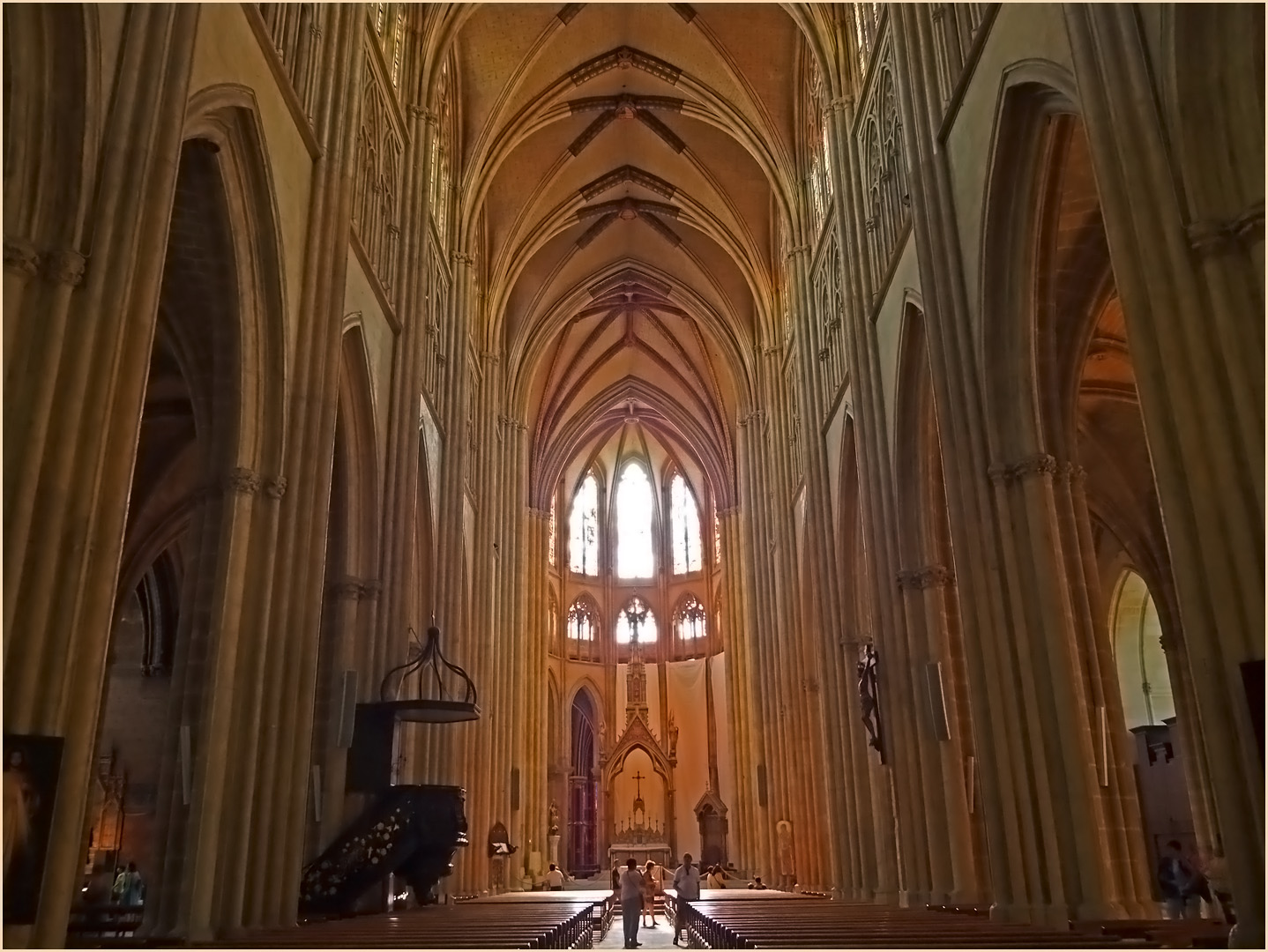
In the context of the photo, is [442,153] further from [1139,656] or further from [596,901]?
[1139,656]

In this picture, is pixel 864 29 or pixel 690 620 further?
pixel 690 620

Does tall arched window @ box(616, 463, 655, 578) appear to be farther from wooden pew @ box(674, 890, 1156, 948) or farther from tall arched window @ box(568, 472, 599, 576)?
wooden pew @ box(674, 890, 1156, 948)

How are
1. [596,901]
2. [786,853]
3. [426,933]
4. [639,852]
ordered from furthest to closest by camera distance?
1. [639,852]
2. [786,853]
3. [596,901]
4. [426,933]

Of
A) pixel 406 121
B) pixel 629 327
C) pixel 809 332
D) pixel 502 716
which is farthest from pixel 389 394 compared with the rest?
pixel 629 327

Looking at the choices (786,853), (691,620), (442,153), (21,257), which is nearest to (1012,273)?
(21,257)

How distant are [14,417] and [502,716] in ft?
73.0

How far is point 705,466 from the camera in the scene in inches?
1538

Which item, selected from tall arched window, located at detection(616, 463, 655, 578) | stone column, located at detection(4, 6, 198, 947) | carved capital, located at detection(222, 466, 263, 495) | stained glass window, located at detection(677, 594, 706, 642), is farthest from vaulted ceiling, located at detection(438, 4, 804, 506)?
stone column, located at detection(4, 6, 198, 947)

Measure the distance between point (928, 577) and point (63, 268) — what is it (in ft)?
36.9

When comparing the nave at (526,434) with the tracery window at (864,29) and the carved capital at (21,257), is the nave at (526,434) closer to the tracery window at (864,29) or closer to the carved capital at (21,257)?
the carved capital at (21,257)

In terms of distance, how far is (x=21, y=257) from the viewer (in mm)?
6730

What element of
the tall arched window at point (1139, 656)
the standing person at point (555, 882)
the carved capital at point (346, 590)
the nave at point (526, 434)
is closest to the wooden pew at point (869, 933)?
the nave at point (526, 434)

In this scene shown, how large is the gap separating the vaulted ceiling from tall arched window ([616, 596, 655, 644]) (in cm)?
909

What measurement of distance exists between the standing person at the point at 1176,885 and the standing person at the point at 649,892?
10.1 metres
